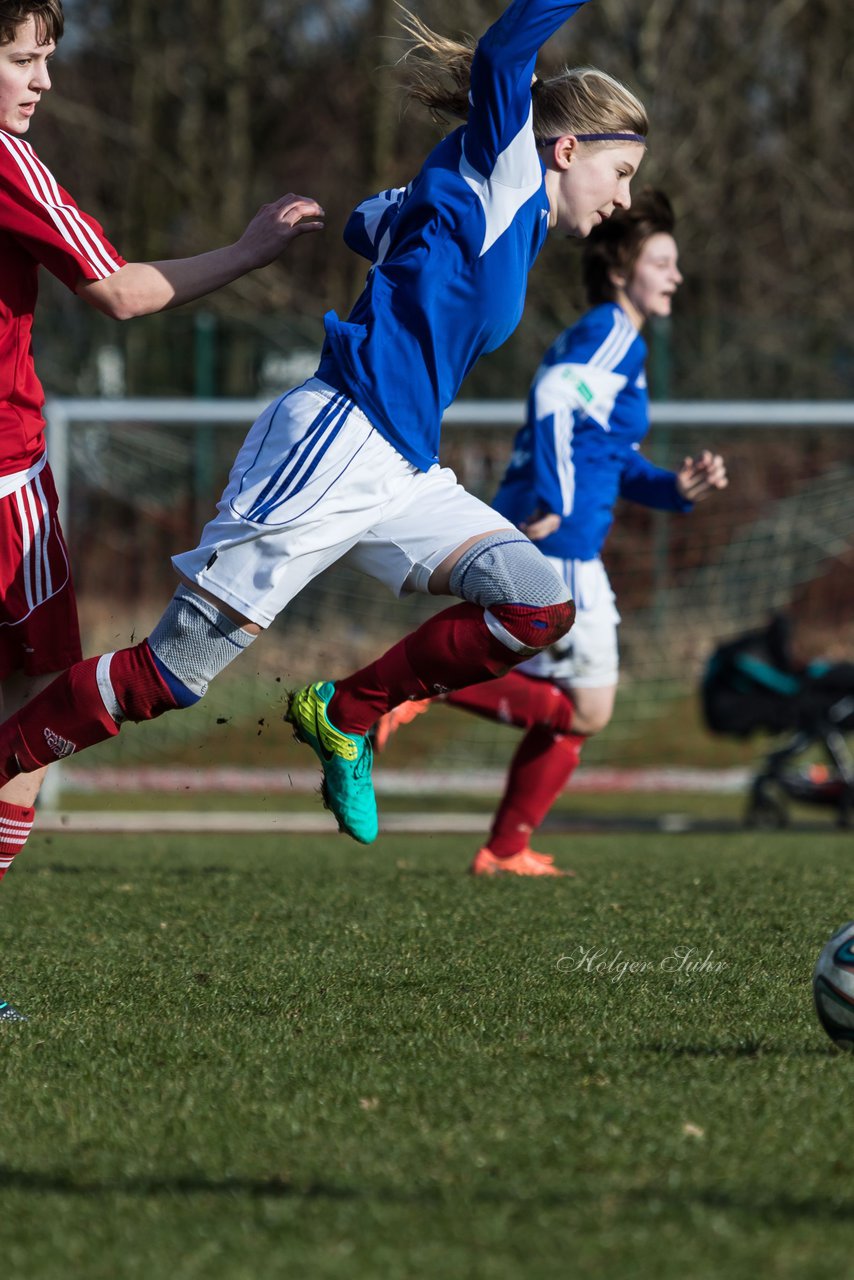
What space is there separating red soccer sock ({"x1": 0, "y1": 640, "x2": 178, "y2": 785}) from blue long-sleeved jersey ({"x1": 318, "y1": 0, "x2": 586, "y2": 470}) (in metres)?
0.82

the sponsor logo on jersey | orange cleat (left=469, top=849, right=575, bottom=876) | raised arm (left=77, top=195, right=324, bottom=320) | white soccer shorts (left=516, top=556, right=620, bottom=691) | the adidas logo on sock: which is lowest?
orange cleat (left=469, top=849, right=575, bottom=876)

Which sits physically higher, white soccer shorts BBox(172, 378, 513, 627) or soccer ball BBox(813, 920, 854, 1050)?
white soccer shorts BBox(172, 378, 513, 627)

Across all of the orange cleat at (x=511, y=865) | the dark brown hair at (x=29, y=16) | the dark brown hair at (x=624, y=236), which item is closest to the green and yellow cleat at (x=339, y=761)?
the dark brown hair at (x=29, y=16)

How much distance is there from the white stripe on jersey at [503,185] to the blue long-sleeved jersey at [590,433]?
2.36 m

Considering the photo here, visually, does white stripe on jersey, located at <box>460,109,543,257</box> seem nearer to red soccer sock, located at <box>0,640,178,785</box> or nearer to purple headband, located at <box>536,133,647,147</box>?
purple headband, located at <box>536,133,647,147</box>

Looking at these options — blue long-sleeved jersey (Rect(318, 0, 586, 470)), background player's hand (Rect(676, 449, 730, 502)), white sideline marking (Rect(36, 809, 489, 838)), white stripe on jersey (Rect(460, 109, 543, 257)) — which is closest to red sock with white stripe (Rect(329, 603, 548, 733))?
blue long-sleeved jersey (Rect(318, 0, 586, 470))

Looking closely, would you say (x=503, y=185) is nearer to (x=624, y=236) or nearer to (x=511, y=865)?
(x=624, y=236)

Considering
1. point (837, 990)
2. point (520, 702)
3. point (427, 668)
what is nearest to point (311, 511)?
point (427, 668)

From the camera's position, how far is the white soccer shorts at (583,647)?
6.68 m

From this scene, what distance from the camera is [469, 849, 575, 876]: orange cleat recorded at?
264 inches

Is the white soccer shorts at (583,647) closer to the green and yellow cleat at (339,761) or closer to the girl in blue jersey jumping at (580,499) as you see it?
the girl in blue jersey jumping at (580,499)

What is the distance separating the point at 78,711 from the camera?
397 centimetres

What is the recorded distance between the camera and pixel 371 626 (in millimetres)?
14367

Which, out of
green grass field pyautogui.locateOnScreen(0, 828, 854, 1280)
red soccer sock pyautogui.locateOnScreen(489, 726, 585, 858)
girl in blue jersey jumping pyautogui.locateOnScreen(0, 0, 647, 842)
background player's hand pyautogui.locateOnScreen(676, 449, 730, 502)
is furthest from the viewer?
red soccer sock pyautogui.locateOnScreen(489, 726, 585, 858)
